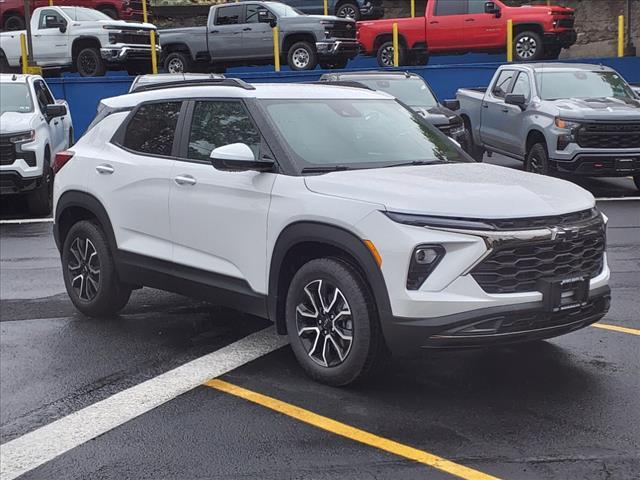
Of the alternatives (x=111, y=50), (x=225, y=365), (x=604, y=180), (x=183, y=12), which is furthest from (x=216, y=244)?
(x=183, y=12)

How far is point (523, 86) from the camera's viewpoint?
15.3m

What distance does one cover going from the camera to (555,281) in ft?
16.7

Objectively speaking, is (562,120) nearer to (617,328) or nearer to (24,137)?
(617,328)

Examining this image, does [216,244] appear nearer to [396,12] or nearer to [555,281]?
[555,281]

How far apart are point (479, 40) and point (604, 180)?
31.9ft

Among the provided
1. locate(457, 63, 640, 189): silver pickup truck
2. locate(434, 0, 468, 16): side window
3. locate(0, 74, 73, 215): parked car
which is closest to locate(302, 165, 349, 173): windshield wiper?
locate(0, 74, 73, 215): parked car

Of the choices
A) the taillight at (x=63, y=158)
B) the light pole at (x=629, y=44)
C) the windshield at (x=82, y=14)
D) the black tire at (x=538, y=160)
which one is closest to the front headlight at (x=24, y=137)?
the taillight at (x=63, y=158)

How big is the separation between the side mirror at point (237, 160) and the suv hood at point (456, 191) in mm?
330

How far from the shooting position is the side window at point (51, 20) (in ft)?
78.9

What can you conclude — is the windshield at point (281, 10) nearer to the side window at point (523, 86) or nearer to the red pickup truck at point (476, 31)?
the red pickup truck at point (476, 31)

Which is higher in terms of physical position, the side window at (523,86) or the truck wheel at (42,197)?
the side window at (523,86)

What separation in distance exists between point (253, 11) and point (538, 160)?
12186 mm

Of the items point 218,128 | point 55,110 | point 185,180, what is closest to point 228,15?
point 55,110

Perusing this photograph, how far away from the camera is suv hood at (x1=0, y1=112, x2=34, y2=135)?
13227 millimetres
